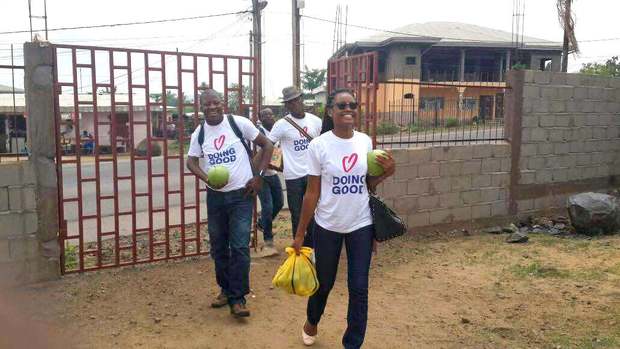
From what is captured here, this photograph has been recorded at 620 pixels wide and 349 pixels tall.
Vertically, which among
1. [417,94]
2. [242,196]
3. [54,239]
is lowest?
[54,239]

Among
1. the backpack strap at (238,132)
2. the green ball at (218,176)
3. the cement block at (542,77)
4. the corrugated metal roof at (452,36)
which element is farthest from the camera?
the corrugated metal roof at (452,36)

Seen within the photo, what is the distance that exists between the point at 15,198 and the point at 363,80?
3.87 m

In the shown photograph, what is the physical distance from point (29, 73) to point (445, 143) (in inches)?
204

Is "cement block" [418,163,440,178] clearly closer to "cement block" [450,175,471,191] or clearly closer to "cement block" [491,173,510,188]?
"cement block" [450,175,471,191]

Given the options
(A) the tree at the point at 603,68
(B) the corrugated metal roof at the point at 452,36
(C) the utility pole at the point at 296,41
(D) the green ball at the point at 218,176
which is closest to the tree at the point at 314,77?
(B) the corrugated metal roof at the point at 452,36

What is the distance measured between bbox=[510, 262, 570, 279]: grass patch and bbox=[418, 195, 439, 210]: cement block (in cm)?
167

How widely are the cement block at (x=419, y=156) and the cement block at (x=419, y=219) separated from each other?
703 millimetres

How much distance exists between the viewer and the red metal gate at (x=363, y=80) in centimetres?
645

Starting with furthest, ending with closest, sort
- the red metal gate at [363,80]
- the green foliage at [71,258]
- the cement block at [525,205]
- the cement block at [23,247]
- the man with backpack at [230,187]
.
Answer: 1. the cement block at [525,205]
2. the red metal gate at [363,80]
3. the green foliage at [71,258]
4. the cement block at [23,247]
5. the man with backpack at [230,187]

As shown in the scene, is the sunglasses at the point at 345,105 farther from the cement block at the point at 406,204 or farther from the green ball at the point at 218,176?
the cement block at the point at 406,204

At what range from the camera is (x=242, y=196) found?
4.55 metres

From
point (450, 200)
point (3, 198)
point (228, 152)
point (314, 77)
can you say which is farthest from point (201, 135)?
point (314, 77)

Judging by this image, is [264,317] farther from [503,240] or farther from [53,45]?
[503,240]

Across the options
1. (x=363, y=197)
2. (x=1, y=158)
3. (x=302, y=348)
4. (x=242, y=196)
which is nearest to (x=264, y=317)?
(x=302, y=348)
